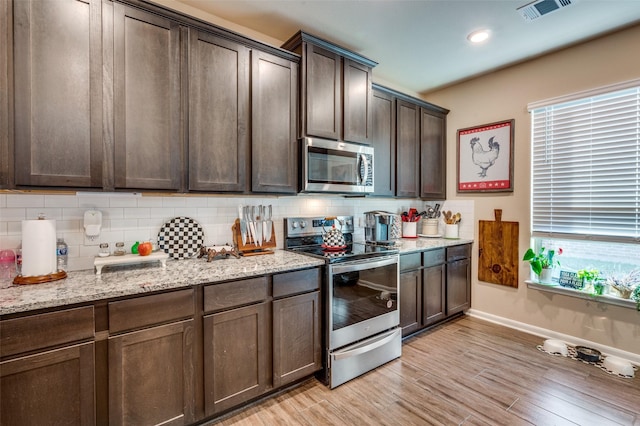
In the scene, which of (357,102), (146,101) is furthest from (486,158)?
(146,101)

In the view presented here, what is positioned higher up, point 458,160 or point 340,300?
point 458,160

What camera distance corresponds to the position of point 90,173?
163cm

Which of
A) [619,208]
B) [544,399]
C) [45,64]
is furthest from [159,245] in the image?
[619,208]

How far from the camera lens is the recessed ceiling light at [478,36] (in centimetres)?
256

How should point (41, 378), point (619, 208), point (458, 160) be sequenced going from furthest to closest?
point (458, 160)
point (619, 208)
point (41, 378)

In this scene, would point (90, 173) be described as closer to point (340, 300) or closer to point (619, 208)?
point (340, 300)

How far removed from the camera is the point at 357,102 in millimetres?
2742

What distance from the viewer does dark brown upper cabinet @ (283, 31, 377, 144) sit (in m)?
2.40

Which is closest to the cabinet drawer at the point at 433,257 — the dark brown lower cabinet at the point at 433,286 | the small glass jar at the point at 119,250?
the dark brown lower cabinet at the point at 433,286

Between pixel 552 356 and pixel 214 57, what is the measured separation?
3.75 m

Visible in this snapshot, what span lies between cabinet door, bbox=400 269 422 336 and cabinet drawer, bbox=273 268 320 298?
3.37 ft

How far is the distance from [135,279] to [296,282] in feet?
3.22

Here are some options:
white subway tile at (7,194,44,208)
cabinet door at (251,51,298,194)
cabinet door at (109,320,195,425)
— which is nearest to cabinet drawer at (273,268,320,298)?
cabinet door at (109,320,195,425)

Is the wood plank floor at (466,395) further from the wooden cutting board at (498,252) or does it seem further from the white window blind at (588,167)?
the white window blind at (588,167)
